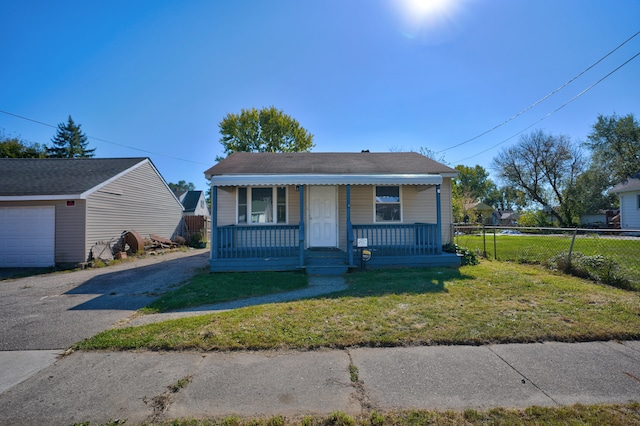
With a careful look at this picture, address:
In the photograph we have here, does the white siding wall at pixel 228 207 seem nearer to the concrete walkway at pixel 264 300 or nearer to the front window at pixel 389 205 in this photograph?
the front window at pixel 389 205

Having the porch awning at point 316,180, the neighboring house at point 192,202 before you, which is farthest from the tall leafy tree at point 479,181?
the porch awning at point 316,180

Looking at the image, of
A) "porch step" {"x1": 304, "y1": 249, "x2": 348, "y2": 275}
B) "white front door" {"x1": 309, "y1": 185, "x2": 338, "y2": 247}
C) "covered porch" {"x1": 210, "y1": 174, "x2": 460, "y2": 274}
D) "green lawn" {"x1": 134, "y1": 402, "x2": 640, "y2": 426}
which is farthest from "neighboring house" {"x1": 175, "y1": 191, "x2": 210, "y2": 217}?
"green lawn" {"x1": 134, "y1": 402, "x2": 640, "y2": 426}

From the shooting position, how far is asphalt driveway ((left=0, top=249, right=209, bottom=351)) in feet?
14.2

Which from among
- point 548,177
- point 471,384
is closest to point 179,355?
point 471,384

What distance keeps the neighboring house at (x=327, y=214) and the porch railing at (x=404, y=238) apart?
0.10 ft

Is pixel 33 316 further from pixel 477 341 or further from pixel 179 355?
pixel 477 341

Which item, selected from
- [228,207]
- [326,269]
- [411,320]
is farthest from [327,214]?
[411,320]

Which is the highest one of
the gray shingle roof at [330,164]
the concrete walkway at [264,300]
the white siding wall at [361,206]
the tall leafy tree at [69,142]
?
the tall leafy tree at [69,142]

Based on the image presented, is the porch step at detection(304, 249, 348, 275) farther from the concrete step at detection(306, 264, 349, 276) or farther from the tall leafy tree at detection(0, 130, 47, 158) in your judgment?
the tall leafy tree at detection(0, 130, 47, 158)

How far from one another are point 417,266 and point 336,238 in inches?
107

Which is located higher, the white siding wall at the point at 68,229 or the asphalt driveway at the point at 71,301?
the white siding wall at the point at 68,229

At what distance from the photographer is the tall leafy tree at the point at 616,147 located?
90.3 feet

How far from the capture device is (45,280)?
8.72 meters

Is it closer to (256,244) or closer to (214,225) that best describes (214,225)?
(214,225)
